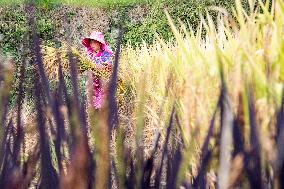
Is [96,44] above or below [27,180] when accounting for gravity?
above

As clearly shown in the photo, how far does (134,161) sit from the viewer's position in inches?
43.9

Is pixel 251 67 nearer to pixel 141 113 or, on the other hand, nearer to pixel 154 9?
pixel 141 113

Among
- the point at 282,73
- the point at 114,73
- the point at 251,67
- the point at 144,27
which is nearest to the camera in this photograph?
the point at 114,73

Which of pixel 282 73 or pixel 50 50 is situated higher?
pixel 50 50

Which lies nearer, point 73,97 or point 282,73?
point 73,97

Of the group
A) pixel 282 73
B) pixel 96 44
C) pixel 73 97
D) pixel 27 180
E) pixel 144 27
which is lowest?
pixel 27 180

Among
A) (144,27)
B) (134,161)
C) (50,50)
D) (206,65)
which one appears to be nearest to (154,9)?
(144,27)

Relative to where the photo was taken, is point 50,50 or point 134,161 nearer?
point 134,161

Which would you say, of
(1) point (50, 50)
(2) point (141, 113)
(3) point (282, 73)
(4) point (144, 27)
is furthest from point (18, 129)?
(4) point (144, 27)

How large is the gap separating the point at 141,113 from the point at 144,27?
1178 cm

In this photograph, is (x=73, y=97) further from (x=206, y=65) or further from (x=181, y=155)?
(x=206, y=65)

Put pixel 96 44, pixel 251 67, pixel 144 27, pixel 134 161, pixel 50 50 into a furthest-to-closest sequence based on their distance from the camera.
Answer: pixel 144 27, pixel 50 50, pixel 96 44, pixel 251 67, pixel 134 161

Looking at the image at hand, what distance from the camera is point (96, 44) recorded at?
826 cm

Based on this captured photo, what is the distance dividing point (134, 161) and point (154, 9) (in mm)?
12325
